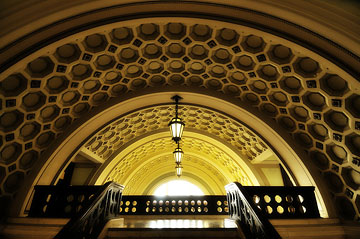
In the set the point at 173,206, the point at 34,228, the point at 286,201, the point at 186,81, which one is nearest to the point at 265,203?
the point at 286,201

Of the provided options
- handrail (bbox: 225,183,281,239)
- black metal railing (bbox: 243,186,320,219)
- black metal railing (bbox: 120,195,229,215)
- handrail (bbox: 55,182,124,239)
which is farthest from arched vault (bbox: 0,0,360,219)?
handrail (bbox: 225,183,281,239)

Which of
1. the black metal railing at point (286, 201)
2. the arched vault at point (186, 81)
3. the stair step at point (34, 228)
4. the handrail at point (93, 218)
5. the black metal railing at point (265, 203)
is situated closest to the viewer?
the handrail at point (93, 218)

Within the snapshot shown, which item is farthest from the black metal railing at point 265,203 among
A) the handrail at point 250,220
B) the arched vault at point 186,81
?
the arched vault at point 186,81

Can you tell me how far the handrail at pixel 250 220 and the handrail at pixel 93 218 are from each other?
7.20ft

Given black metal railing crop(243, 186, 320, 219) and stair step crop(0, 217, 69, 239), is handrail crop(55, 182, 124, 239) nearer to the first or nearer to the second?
stair step crop(0, 217, 69, 239)

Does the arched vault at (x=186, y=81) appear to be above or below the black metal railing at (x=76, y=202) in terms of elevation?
above

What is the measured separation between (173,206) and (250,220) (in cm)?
421

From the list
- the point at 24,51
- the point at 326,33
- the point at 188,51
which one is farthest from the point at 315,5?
the point at 24,51

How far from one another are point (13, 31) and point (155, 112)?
4.62 meters

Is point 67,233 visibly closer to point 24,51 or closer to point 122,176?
point 24,51

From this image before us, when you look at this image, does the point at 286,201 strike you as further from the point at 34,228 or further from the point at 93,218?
the point at 34,228

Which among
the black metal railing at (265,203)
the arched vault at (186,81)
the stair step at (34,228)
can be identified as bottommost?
the stair step at (34,228)

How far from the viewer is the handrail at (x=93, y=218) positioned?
2.25m

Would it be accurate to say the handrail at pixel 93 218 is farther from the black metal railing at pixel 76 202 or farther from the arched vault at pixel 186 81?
the arched vault at pixel 186 81
